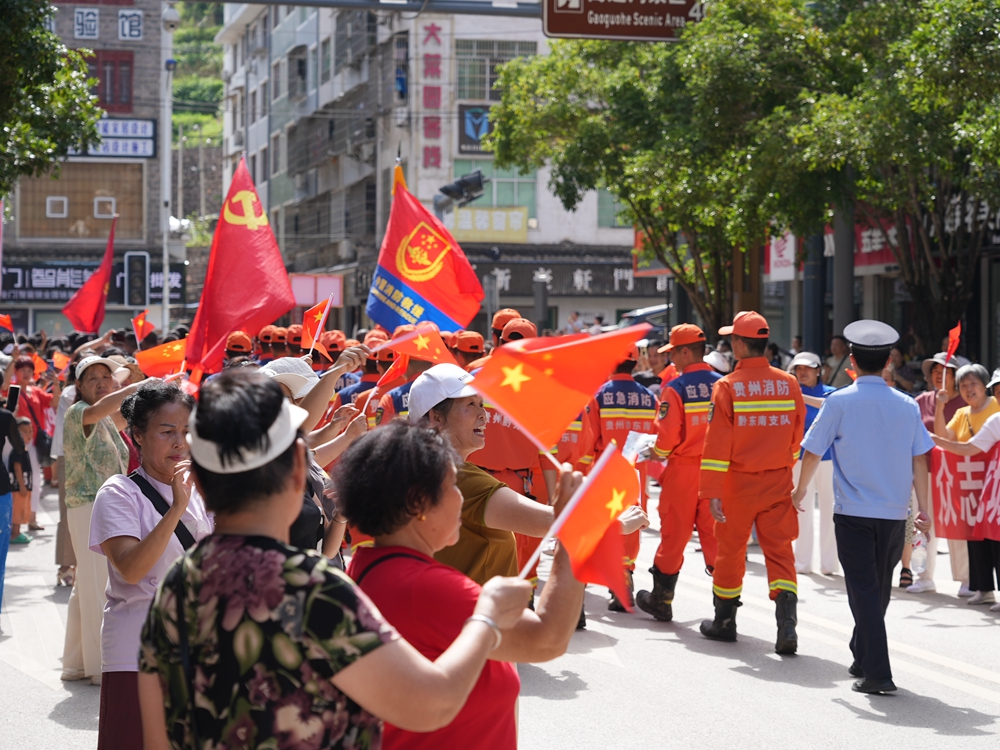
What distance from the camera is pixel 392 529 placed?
3.13m

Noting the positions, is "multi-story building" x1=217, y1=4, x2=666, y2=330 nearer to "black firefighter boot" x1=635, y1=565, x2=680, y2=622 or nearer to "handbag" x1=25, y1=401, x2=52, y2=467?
"handbag" x1=25, y1=401, x2=52, y2=467

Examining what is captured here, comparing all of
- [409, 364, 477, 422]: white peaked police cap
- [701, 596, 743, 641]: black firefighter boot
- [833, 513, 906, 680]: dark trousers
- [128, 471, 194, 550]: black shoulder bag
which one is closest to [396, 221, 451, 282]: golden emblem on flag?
[701, 596, 743, 641]: black firefighter boot

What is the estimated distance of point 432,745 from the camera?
3.08 meters

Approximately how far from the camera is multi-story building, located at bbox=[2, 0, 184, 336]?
46.8 m

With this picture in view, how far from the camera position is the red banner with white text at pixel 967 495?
966 centimetres

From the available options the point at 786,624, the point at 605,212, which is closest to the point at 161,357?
the point at 786,624

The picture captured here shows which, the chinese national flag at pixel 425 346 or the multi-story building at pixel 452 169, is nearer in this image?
the chinese national flag at pixel 425 346

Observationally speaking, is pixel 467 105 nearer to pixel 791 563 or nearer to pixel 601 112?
pixel 601 112

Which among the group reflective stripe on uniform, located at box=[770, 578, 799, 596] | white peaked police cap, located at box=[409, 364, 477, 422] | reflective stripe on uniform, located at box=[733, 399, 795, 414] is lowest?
reflective stripe on uniform, located at box=[770, 578, 799, 596]

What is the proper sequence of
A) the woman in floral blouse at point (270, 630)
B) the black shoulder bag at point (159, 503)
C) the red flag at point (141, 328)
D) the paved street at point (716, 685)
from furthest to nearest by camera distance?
the red flag at point (141, 328) → the paved street at point (716, 685) → the black shoulder bag at point (159, 503) → the woman in floral blouse at point (270, 630)

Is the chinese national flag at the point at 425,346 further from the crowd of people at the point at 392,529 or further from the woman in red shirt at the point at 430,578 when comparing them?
the woman in red shirt at the point at 430,578

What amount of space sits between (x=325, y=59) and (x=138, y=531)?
50.7 metres

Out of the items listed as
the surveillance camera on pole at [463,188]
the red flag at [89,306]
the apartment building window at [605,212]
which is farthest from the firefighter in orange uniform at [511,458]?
the apartment building window at [605,212]

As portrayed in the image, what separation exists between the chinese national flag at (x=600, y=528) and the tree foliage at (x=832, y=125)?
9.57 m
